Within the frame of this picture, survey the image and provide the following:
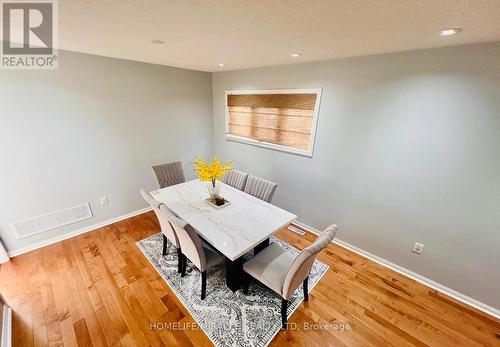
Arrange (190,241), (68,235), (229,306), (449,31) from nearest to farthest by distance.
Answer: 1. (449,31)
2. (190,241)
3. (229,306)
4. (68,235)

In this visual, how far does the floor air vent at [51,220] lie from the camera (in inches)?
90.0

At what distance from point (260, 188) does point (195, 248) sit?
112cm

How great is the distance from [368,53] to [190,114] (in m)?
2.75

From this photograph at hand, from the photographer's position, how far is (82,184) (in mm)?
2605

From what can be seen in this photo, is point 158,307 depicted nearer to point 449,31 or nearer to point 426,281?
point 426,281

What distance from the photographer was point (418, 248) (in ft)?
6.72

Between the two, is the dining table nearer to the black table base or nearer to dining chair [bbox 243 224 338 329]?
the black table base

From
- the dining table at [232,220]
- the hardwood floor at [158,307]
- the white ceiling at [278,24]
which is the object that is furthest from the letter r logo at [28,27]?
the hardwood floor at [158,307]

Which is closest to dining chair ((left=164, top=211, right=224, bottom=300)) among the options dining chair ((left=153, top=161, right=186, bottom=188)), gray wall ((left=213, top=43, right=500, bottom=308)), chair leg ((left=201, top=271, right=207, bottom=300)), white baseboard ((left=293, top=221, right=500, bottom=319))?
chair leg ((left=201, top=271, right=207, bottom=300))

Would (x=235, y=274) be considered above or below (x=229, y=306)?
above

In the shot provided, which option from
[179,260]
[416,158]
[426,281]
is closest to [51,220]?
[179,260]

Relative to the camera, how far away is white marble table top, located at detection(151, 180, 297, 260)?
5.29 feet

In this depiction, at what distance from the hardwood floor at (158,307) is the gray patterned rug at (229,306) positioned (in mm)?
76

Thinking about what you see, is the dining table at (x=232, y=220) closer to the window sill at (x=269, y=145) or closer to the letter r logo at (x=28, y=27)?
the window sill at (x=269, y=145)
